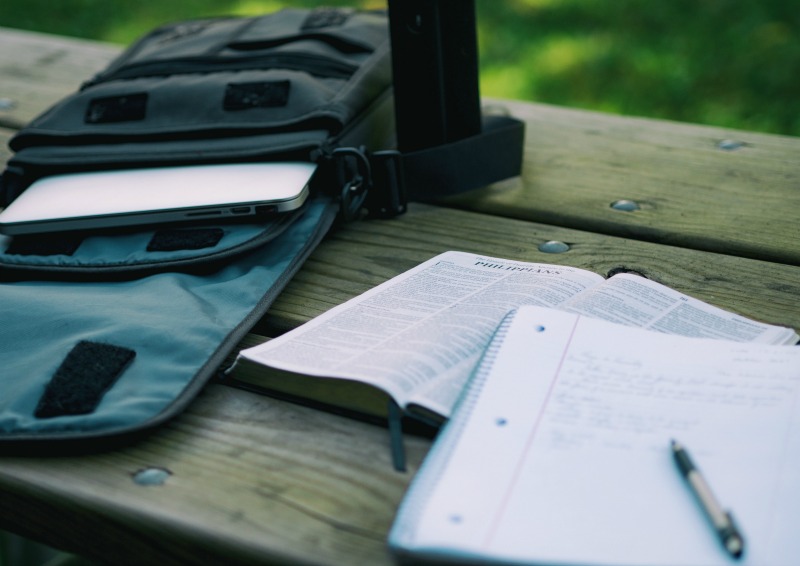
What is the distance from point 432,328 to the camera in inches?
33.0

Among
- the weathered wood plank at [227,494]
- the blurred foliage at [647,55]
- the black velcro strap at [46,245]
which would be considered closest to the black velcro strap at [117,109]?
the black velcro strap at [46,245]

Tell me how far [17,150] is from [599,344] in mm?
851

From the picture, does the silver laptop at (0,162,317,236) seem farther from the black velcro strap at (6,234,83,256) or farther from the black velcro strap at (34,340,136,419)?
the black velcro strap at (34,340,136,419)

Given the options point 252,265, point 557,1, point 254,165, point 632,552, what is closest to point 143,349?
point 252,265

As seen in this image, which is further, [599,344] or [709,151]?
[709,151]

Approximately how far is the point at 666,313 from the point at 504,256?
23cm

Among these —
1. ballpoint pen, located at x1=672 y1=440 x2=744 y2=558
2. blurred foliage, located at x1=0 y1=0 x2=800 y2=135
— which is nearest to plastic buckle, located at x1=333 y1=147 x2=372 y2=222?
ballpoint pen, located at x1=672 y1=440 x2=744 y2=558

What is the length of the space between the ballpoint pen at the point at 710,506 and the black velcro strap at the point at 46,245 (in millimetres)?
711

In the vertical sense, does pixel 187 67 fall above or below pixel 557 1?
above

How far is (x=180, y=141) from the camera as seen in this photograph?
1179 millimetres

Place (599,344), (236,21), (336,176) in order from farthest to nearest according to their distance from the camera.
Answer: (236,21) < (336,176) < (599,344)

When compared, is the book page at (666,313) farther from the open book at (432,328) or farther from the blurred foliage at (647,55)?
the blurred foliage at (647,55)

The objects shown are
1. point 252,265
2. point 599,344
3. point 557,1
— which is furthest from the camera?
point 557,1

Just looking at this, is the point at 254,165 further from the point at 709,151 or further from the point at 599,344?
the point at 709,151
